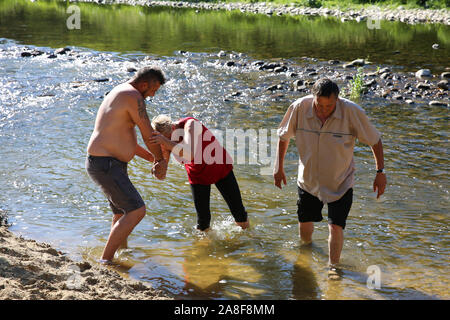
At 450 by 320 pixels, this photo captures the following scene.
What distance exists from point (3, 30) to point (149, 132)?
2209cm

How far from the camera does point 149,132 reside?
5.48 metres

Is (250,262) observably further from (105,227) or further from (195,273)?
(105,227)

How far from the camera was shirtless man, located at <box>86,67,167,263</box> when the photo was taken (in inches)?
211

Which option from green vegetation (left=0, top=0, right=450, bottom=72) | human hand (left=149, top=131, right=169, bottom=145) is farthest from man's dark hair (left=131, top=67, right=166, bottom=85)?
green vegetation (left=0, top=0, right=450, bottom=72)

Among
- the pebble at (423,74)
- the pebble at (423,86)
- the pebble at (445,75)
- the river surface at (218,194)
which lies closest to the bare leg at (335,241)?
the river surface at (218,194)

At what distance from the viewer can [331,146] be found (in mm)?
5426

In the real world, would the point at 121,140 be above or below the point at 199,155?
above

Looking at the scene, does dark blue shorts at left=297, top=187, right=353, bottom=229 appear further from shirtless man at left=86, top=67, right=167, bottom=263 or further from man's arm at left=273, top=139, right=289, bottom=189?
shirtless man at left=86, top=67, right=167, bottom=263

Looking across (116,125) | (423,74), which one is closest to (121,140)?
(116,125)

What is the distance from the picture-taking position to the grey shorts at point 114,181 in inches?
214

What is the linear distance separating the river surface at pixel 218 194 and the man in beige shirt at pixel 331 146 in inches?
30.1

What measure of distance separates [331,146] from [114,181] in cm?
212

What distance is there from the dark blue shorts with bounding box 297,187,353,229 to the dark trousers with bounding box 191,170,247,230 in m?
0.75

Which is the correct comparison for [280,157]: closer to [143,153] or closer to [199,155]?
[199,155]
